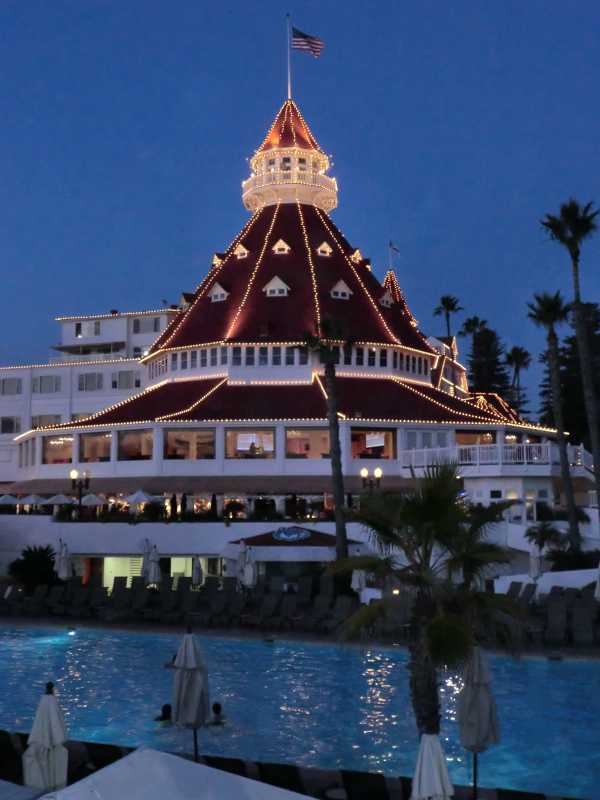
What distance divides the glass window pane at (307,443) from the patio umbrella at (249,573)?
1584 cm

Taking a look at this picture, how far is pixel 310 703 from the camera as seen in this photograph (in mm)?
21562

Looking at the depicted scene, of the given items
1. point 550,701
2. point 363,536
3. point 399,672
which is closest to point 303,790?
point 550,701

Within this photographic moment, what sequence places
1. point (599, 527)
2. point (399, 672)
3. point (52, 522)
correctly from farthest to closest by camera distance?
point (52, 522) → point (599, 527) → point (399, 672)

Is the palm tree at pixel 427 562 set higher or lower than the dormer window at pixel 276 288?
lower

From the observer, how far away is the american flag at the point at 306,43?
198 ft

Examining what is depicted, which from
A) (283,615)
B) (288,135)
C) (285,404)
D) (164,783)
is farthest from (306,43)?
(164,783)

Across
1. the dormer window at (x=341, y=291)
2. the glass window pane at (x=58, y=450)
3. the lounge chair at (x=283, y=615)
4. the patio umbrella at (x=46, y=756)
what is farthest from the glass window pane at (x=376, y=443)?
the patio umbrella at (x=46, y=756)

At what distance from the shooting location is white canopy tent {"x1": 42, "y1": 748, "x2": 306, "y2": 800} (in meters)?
8.20

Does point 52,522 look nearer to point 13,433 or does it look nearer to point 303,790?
point 13,433

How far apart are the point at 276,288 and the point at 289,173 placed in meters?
10.9

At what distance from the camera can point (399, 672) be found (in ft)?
82.1

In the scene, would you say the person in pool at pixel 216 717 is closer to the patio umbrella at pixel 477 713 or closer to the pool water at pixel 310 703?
the pool water at pixel 310 703

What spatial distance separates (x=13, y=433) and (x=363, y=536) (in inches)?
1336

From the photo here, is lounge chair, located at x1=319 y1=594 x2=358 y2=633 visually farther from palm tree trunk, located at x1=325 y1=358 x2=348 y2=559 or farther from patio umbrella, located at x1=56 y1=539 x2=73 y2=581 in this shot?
patio umbrella, located at x1=56 y1=539 x2=73 y2=581
